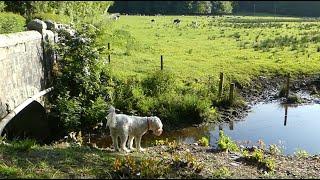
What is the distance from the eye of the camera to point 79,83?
65.5 ft

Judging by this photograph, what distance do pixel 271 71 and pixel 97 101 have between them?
1235cm

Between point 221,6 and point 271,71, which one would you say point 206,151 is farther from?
point 221,6

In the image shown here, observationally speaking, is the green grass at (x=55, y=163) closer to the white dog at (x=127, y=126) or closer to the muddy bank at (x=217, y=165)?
the white dog at (x=127, y=126)

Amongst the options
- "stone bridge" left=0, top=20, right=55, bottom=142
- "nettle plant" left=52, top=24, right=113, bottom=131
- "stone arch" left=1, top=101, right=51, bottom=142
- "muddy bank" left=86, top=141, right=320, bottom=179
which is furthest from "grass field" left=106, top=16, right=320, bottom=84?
"muddy bank" left=86, top=141, right=320, bottom=179

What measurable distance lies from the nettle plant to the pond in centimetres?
114

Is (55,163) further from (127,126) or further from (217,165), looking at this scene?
(217,165)

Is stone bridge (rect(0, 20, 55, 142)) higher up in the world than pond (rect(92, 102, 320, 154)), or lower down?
higher up

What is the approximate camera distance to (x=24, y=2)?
30672 mm

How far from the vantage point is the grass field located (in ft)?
89.8

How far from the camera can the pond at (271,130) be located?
1883cm

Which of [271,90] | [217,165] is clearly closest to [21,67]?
[217,165]

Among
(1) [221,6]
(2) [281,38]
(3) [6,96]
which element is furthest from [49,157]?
(1) [221,6]

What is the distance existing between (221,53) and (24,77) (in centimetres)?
1874

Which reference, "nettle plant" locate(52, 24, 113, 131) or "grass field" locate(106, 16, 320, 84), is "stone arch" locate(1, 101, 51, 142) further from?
"grass field" locate(106, 16, 320, 84)
